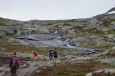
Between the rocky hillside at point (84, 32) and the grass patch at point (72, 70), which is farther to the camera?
the rocky hillside at point (84, 32)

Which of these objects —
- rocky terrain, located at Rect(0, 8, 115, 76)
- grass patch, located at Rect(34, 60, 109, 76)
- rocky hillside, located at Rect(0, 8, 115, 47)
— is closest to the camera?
grass patch, located at Rect(34, 60, 109, 76)

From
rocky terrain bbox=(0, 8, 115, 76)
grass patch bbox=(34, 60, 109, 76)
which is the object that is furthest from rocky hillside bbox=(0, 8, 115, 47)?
grass patch bbox=(34, 60, 109, 76)

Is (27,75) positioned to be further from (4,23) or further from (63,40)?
(4,23)

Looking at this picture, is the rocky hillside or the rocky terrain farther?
the rocky hillside

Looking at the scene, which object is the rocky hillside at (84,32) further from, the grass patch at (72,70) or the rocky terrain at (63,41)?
the grass patch at (72,70)

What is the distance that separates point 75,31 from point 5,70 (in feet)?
309

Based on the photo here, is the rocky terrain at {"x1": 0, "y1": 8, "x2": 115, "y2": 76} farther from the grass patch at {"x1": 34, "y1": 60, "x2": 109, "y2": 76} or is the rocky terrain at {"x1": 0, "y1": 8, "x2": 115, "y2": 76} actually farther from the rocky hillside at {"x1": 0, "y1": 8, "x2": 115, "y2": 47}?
the grass patch at {"x1": 34, "y1": 60, "x2": 109, "y2": 76}

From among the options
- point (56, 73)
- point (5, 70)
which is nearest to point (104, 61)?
point (56, 73)

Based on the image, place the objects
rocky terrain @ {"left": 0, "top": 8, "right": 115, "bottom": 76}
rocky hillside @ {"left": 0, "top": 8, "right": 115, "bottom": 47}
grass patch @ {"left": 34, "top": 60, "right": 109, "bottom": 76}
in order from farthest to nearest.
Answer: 1. rocky hillside @ {"left": 0, "top": 8, "right": 115, "bottom": 47}
2. rocky terrain @ {"left": 0, "top": 8, "right": 115, "bottom": 76}
3. grass patch @ {"left": 34, "top": 60, "right": 109, "bottom": 76}

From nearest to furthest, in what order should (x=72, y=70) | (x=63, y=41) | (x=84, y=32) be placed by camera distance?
(x=72, y=70) → (x=63, y=41) → (x=84, y=32)

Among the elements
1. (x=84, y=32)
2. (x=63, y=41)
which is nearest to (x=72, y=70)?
(x=63, y=41)

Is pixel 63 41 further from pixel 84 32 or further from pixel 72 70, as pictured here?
pixel 72 70

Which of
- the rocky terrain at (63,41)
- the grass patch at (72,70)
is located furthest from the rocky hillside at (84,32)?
the grass patch at (72,70)

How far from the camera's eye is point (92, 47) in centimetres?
9306
